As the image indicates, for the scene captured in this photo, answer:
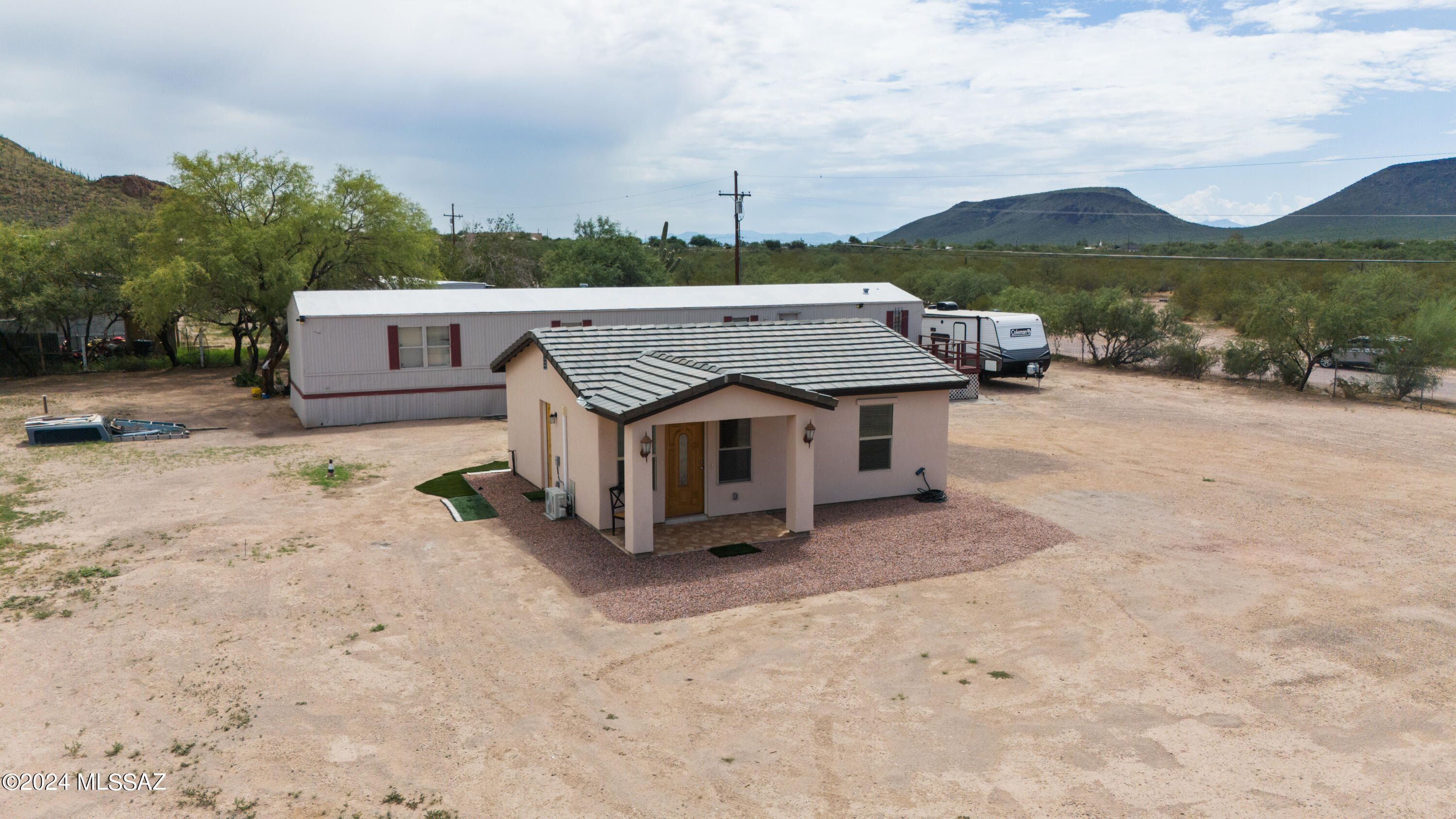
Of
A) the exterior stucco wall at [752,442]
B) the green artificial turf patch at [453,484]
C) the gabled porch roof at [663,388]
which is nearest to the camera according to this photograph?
the gabled porch roof at [663,388]

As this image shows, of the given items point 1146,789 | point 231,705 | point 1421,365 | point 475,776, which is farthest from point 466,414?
point 1421,365

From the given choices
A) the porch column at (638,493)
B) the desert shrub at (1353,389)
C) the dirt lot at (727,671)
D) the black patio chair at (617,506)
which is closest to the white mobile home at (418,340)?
the dirt lot at (727,671)

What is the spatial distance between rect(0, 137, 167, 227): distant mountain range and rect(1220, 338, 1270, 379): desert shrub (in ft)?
200

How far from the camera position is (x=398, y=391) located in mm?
23266

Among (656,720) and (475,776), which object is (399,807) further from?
(656,720)

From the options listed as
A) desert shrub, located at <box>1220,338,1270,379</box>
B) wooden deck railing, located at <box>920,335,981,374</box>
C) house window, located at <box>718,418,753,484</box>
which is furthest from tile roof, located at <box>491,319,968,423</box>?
desert shrub, located at <box>1220,338,1270,379</box>

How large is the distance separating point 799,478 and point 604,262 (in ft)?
123

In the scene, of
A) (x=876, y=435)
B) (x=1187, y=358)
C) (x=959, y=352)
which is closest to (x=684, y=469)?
(x=876, y=435)

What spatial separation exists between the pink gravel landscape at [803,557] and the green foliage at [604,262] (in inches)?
1308

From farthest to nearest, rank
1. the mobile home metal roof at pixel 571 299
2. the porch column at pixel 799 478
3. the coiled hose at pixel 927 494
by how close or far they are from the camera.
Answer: the mobile home metal roof at pixel 571 299, the coiled hose at pixel 927 494, the porch column at pixel 799 478

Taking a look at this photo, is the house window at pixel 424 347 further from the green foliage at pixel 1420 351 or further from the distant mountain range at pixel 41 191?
the distant mountain range at pixel 41 191

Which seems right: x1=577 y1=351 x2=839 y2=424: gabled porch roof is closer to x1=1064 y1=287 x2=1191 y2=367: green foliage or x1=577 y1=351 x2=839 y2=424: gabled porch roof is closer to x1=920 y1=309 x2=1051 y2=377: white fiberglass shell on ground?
x1=920 y1=309 x2=1051 y2=377: white fiberglass shell on ground

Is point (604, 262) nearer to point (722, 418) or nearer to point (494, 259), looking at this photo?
point (494, 259)

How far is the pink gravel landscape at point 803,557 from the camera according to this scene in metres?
11.1
